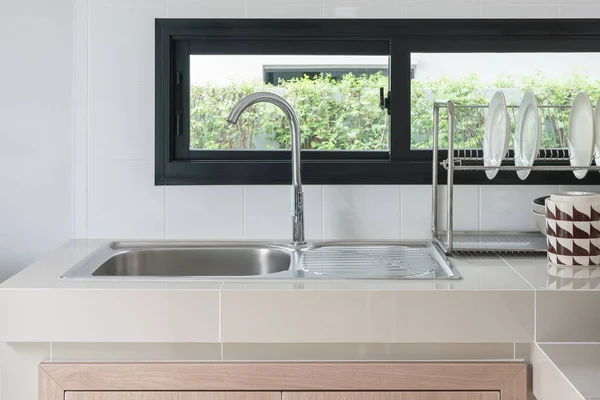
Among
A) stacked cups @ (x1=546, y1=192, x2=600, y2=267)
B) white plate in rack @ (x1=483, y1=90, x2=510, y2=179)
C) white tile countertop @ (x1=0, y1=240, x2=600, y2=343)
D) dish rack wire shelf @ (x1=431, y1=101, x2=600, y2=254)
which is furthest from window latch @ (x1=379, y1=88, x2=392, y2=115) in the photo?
white tile countertop @ (x1=0, y1=240, x2=600, y2=343)

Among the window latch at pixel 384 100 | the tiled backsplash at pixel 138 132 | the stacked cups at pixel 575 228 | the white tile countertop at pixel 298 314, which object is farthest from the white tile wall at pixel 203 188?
the white tile countertop at pixel 298 314

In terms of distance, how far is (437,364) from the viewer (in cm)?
138

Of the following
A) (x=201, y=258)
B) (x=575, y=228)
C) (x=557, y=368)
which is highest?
(x=575, y=228)

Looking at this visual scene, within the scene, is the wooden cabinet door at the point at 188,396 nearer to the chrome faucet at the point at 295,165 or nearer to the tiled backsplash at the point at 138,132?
the chrome faucet at the point at 295,165

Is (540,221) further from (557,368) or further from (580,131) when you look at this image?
(557,368)

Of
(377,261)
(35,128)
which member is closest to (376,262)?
(377,261)

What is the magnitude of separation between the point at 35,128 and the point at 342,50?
0.95m

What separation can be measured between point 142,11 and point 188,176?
1.63 feet

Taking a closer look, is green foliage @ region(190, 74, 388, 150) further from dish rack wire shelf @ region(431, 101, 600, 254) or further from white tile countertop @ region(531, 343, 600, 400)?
white tile countertop @ region(531, 343, 600, 400)

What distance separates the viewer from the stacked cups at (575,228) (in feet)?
5.03

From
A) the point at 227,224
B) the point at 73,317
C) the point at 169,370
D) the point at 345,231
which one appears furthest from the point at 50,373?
the point at 345,231

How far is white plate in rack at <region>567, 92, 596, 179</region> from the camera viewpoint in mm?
1706

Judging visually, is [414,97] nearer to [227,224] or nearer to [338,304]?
[227,224]

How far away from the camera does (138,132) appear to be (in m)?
2.01
